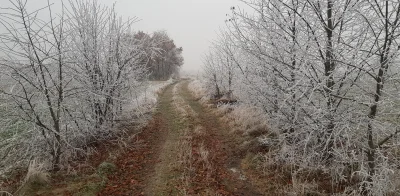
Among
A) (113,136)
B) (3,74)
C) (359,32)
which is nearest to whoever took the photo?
(359,32)

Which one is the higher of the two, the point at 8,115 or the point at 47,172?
the point at 8,115

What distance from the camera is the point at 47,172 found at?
25.5ft

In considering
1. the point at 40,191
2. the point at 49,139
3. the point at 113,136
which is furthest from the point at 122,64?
the point at 40,191

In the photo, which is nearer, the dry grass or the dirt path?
the dry grass

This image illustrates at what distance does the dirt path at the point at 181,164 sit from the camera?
715 cm

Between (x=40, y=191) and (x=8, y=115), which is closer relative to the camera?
(x=40, y=191)

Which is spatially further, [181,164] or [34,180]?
[181,164]

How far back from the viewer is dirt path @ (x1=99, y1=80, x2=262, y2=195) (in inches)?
281

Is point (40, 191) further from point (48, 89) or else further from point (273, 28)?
point (273, 28)

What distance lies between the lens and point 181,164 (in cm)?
849

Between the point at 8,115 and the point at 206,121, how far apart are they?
845 cm

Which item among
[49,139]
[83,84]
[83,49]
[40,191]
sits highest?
[83,49]

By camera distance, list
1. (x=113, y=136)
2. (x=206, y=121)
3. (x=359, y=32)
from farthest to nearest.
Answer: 1. (x=206, y=121)
2. (x=113, y=136)
3. (x=359, y=32)

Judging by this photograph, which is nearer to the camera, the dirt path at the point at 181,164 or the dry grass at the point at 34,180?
the dry grass at the point at 34,180
